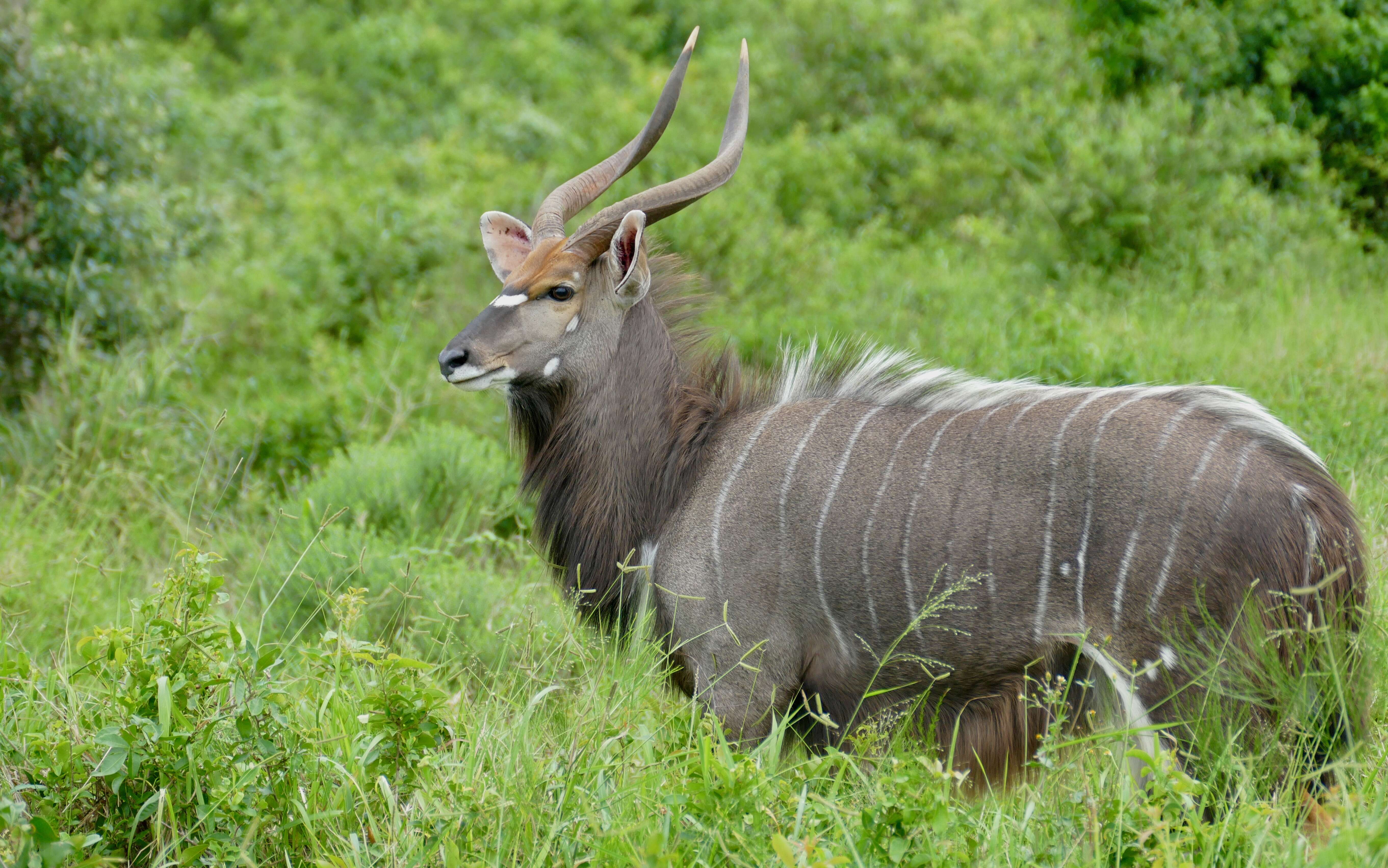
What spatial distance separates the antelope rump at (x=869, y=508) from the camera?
8.98ft

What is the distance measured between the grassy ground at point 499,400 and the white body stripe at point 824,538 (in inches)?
11.8

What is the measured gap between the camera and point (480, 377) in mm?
3508

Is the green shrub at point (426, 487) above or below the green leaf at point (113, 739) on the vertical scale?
below

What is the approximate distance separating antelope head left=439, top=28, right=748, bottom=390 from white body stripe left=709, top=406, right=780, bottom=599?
20.1 inches

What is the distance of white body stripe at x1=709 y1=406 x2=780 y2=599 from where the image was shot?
3240 millimetres

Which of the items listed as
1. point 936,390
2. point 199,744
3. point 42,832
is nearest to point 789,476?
point 936,390

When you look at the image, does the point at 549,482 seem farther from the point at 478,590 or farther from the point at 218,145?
the point at 218,145

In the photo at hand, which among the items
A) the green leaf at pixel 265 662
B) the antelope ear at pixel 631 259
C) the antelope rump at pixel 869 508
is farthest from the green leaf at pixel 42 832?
the antelope ear at pixel 631 259

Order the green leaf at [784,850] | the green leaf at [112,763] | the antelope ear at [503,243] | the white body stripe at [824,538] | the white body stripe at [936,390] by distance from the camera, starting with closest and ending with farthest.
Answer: the green leaf at [784,850] → the green leaf at [112,763] → the white body stripe at [936,390] → the white body stripe at [824,538] → the antelope ear at [503,243]

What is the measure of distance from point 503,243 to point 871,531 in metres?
1.72

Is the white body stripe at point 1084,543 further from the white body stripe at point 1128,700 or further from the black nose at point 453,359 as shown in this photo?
the black nose at point 453,359

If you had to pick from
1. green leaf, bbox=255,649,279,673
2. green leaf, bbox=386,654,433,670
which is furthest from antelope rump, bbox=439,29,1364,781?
green leaf, bbox=255,649,279,673

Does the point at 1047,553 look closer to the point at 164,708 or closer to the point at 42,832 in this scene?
the point at 164,708

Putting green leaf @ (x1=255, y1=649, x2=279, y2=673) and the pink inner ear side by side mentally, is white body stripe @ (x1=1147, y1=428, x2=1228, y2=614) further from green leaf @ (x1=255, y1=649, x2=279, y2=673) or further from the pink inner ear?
green leaf @ (x1=255, y1=649, x2=279, y2=673)
